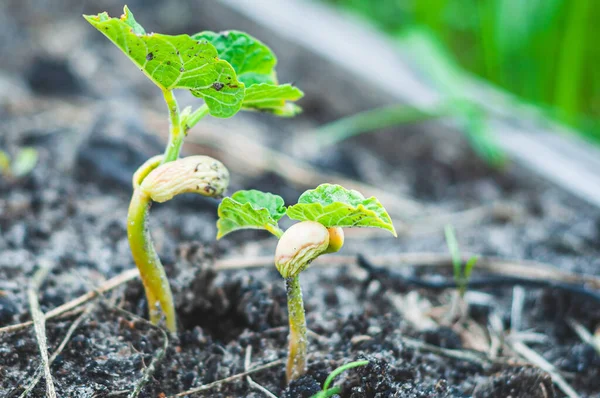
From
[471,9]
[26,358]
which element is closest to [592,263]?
[26,358]

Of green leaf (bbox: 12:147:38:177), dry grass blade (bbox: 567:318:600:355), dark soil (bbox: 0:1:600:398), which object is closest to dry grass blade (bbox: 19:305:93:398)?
dark soil (bbox: 0:1:600:398)

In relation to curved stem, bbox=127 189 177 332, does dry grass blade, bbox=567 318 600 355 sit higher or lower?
lower

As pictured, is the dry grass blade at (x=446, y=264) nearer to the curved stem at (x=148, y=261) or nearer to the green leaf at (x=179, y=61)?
the curved stem at (x=148, y=261)

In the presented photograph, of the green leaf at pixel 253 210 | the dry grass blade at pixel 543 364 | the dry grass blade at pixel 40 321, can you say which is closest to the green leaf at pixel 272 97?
the green leaf at pixel 253 210

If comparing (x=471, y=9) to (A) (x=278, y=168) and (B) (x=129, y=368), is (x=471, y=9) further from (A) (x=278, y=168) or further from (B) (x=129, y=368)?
(B) (x=129, y=368)

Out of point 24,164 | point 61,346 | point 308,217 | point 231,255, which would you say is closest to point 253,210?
point 308,217

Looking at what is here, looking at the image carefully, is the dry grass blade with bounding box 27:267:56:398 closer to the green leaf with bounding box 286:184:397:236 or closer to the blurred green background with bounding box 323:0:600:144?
the green leaf with bounding box 286:184:397:236
